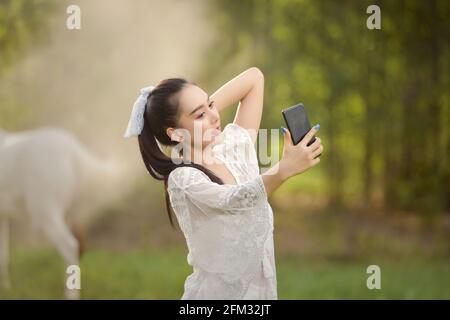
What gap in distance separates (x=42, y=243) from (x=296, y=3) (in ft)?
9.83

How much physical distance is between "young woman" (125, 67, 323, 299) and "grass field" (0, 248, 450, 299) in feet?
7.07

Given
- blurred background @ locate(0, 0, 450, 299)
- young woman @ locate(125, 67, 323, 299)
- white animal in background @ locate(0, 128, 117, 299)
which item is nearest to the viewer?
young woman @ locate(125, 67, 323, 299)

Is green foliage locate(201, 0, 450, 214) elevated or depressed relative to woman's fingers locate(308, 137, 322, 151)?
elevated

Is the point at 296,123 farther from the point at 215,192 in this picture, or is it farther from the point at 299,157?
the point at 215,192

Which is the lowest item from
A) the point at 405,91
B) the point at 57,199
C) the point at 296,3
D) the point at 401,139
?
the point at 57,199

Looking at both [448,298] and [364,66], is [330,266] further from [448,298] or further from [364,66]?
[364,66]

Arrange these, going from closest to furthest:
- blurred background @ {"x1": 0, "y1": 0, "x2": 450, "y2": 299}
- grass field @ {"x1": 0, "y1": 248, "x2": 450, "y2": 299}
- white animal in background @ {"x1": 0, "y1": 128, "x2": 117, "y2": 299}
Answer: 1. grass field @ {"x1": 0, "y1": 248, "x2": 450, "y2": 299}
2. white animal in background @ {"x1": 0, "y1": 128, "x2": 117, "y2": 299}
3. blurred background @ {"x1": 0, "y1": 0, "x2": 450, "y2": 299}

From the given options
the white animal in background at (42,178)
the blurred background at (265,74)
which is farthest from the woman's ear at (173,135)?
the blurred background at (265,74)

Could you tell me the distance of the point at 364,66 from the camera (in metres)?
6.17

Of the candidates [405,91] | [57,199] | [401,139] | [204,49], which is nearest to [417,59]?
[405,91]

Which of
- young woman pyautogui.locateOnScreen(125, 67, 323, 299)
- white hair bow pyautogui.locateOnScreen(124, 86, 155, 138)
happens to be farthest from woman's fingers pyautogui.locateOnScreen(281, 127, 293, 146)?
white hair bow pyautogui.locateOnScreen(124, 86, 155, 138)

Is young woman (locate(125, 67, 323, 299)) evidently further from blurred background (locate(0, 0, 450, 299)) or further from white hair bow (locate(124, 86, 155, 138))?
blurred background (locate(0, 0, 450, 299))

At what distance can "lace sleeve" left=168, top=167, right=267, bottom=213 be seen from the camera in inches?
69.3

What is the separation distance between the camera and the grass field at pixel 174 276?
419cm
